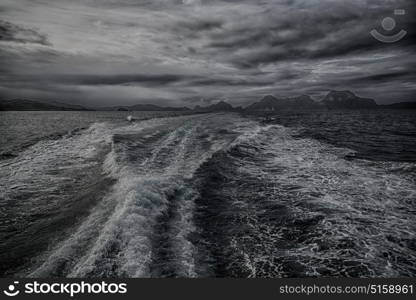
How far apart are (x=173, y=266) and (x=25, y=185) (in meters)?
7.95

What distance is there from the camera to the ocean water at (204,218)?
17.4 ft

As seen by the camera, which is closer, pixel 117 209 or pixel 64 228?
pixel 64 228

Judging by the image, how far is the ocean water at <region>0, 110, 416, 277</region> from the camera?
209 inches

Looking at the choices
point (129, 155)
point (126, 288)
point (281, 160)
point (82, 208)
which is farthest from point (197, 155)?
point (126, 288)

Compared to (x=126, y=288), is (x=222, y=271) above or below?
below

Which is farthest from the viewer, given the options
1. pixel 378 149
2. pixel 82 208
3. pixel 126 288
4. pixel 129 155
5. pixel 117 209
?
pixel 378 149

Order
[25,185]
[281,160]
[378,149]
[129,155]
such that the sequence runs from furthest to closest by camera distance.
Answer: [378,149], [281,160], [129,155], [25,185]

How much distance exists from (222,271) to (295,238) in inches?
84.6

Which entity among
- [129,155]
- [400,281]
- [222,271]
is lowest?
[222,271]

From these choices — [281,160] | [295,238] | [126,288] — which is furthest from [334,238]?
[281,160]

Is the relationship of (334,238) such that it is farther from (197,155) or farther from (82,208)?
(197,155)

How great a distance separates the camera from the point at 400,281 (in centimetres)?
428

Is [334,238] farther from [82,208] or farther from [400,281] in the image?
[82,208]

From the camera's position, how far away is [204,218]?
7445mm
